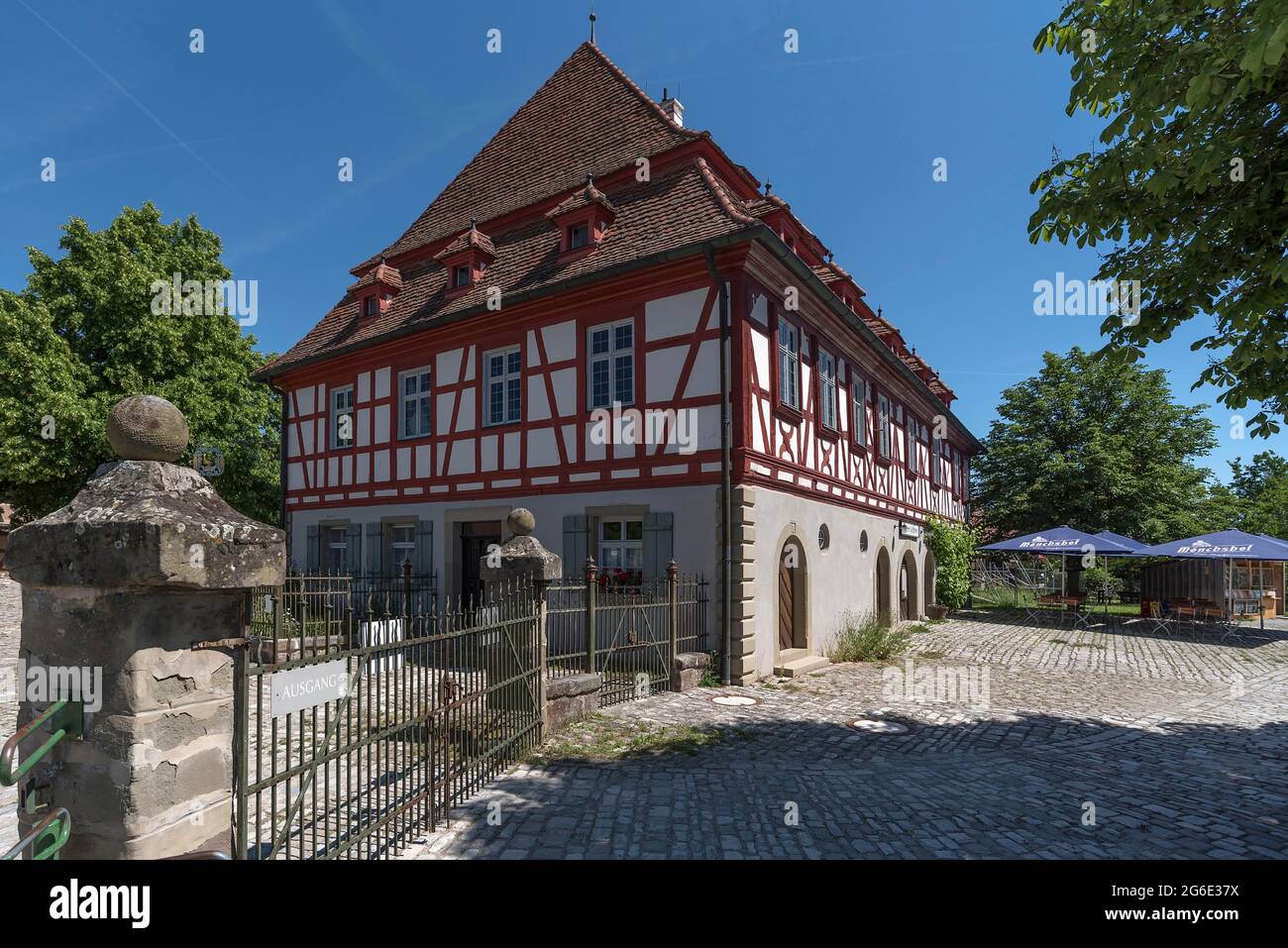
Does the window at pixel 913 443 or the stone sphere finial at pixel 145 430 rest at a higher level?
the window at pixel 913 443

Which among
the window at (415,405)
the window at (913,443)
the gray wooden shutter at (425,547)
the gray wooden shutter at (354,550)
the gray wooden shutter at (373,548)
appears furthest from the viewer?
the window at (913,443)

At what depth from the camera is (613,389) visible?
11188 millimetres

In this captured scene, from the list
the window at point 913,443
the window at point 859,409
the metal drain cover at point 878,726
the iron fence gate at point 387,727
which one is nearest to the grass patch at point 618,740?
the iron fence gate at point 387,727

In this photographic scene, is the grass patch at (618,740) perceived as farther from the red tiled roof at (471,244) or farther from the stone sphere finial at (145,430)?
the red tiled roof at (471,244)

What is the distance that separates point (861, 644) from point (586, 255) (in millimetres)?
8488

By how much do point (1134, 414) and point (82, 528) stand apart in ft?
104

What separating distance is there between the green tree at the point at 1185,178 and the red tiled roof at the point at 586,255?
4703 mm

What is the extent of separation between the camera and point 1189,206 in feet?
17.6

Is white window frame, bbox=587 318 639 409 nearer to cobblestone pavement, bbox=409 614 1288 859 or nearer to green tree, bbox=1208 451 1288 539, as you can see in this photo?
cobblestone pavement, bbox=409 614 1288 859

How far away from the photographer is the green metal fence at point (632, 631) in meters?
8.46

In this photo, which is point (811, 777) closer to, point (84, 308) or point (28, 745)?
point (28, 745)

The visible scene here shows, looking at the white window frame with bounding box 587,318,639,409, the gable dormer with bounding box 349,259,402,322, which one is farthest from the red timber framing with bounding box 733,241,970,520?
the gable dormer with bounding box 349,259,402,322

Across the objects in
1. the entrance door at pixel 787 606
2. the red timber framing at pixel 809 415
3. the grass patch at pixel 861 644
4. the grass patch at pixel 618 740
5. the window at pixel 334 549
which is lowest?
the grass patch at pixel 861 644

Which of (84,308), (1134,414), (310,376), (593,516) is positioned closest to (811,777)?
(593,516)
